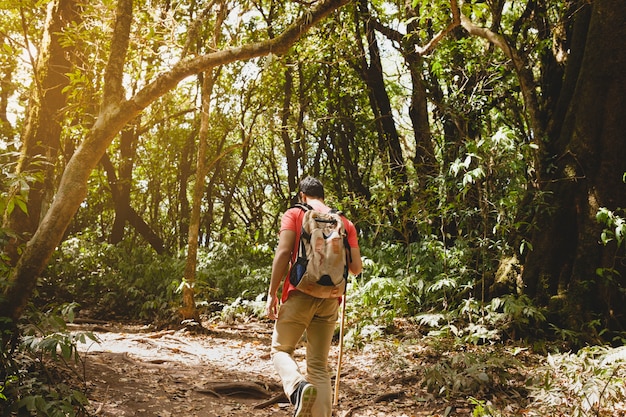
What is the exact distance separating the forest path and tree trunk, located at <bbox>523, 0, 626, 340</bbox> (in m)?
2.41

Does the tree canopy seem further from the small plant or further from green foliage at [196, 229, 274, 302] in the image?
the small plant

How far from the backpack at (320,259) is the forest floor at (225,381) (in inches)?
77.1

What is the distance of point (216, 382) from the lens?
6.14 meters

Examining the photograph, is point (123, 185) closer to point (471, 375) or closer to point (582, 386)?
point (471, 375)

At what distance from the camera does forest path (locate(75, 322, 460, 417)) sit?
521cm

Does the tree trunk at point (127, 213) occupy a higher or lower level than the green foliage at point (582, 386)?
higher

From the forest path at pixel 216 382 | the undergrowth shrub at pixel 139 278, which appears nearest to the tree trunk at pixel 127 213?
the undergrowth shrub at pixel 139 278

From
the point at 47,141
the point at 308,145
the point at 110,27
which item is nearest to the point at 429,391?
the point at 47,141

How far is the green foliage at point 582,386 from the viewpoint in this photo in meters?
4.34

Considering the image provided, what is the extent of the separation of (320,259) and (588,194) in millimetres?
4979

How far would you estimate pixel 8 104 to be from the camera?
Result: 62.7 ft

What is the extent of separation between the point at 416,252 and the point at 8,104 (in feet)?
58.5

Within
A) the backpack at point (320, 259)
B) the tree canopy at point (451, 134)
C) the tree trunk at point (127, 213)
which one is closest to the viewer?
the backpack at point (320, 259)

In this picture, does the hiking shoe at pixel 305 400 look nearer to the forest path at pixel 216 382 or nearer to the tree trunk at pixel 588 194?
the forest path at pixel 216 382
